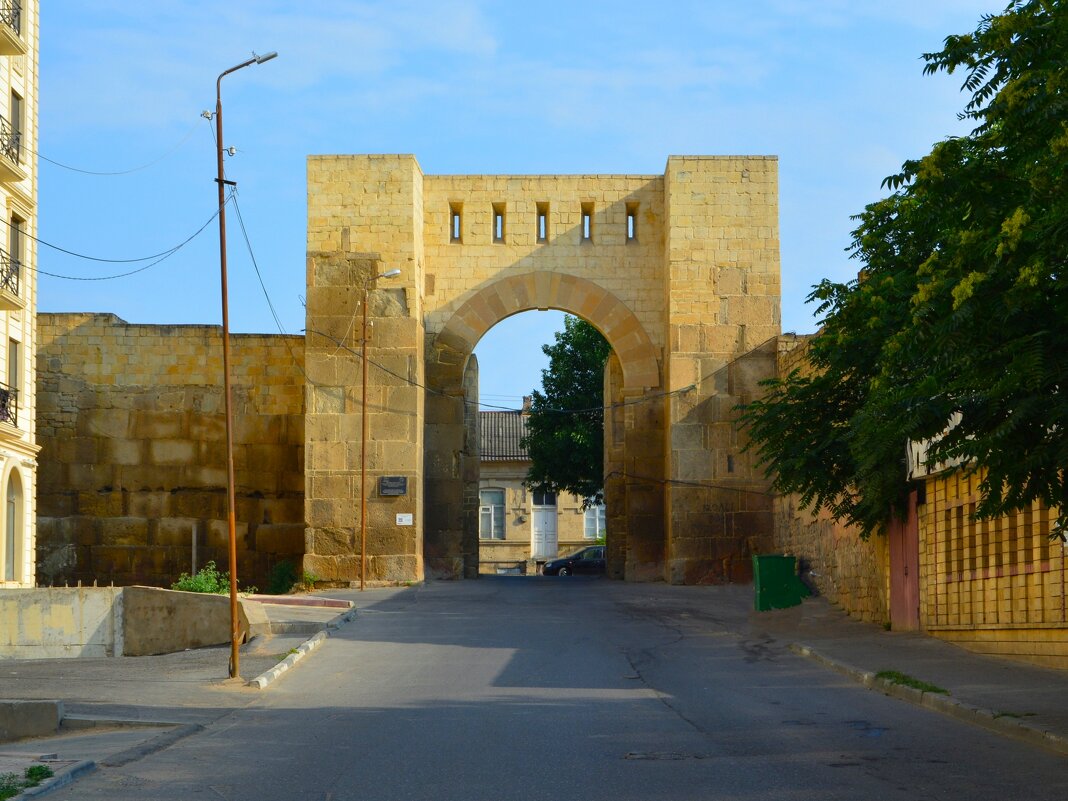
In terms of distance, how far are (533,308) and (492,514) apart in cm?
3475

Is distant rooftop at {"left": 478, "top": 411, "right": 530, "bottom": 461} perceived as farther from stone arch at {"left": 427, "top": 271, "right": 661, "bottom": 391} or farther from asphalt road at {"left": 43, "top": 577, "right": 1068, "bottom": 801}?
asphalt road at {"left": 43, "top": 577, "right": 1068, "bottom": 801}

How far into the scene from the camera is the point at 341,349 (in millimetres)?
30609

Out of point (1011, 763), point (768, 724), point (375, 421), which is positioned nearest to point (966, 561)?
point (768, 724)

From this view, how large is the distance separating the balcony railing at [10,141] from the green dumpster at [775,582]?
16295 mm

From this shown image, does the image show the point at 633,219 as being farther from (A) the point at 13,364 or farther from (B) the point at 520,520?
(B) the point at 520,520

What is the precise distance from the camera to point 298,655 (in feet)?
56.0

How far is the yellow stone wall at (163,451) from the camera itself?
3222 cm

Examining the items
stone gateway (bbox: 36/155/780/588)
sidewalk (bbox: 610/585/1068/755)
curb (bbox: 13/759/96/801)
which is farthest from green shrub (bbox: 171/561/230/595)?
curb (bbox: 13/759/96/801)

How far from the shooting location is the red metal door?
1997 cm

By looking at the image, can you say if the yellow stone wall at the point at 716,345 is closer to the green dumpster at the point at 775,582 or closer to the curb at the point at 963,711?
the green dumpster at the point at 775,582

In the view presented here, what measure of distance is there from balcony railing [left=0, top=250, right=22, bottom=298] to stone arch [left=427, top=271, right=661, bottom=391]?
9.03 m

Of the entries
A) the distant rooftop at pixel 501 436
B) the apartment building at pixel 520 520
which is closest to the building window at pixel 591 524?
the apartment building at pixel 520 520

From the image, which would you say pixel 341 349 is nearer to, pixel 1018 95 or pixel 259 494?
pixel 259 494

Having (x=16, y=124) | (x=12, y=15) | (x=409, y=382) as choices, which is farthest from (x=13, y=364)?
(x=409, y=382)
